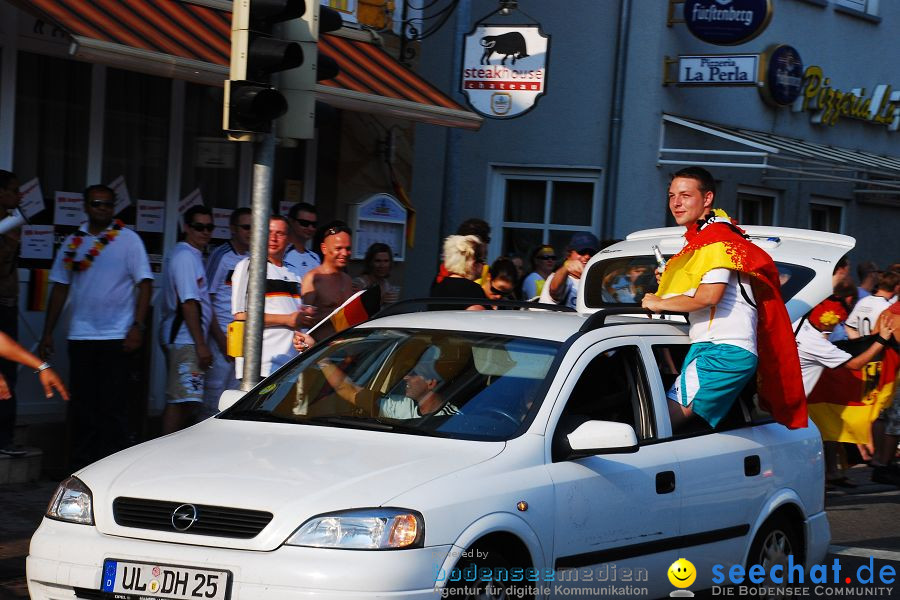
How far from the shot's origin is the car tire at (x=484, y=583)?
5008 mm

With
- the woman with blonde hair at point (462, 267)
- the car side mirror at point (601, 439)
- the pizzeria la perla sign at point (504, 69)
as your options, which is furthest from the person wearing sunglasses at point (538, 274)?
the car side mirror at point (601, 439)

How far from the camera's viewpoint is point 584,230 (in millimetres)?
17047

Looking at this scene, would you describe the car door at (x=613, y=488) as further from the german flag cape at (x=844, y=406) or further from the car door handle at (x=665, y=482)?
the german flag cape at (x=844, y=406)

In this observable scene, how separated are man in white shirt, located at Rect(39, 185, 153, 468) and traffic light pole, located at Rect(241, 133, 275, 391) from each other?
2.25m

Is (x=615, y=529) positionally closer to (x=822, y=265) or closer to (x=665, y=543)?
(x=665, y=543)

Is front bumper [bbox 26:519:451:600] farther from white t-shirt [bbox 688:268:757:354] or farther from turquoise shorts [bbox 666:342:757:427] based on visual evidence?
white t-shirt [bbox 688:268:757:354]

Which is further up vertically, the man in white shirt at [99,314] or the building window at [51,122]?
the building window at [51,122]

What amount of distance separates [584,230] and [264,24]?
10135 mm

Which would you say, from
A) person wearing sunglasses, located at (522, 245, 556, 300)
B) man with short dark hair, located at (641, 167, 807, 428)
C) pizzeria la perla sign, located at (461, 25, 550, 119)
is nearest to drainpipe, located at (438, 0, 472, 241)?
pizzeria la perla sign, located at (461, 25, 550, 119)

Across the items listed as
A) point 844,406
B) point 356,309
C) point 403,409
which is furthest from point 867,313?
point 403,409

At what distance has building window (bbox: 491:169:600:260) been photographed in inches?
676

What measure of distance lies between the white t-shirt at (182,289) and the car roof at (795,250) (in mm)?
2624

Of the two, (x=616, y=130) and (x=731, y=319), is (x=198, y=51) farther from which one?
(x=616, y=130)

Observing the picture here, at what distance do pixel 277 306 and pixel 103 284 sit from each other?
1302 mm
